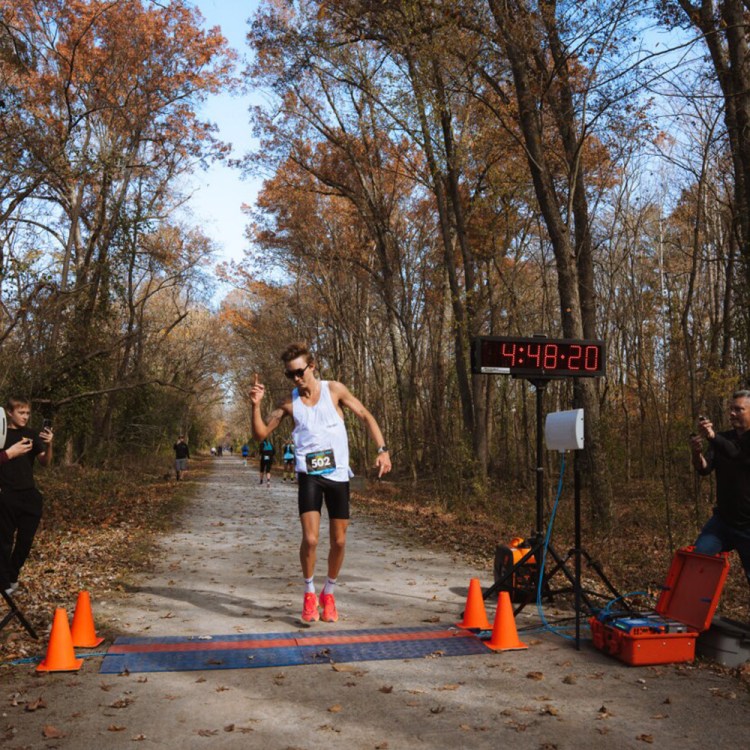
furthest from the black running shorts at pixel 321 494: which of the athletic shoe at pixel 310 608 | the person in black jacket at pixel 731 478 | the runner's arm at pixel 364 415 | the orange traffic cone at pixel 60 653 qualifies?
the person in black jacket at pixel 731 478

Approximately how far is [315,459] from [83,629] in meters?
2.27

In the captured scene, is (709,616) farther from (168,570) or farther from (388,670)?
(168,570)

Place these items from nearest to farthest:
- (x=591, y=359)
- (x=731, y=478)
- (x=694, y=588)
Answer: (x=731, y=478) < (x=694, y=588) < (x=591, y=359)

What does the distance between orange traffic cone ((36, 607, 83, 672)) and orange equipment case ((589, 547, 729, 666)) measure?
3.88 meters

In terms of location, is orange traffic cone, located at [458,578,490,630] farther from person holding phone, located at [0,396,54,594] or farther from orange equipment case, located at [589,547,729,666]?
person holding phone, located at [0,396,54,594]

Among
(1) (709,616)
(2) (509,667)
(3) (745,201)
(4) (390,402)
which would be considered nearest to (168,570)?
(2) (509,667)

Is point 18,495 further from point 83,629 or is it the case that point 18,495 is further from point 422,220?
point 422,220

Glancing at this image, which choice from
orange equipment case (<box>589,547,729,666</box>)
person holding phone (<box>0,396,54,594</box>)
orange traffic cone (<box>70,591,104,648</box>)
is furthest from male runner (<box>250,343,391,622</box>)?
orange equipment case (<box>589,547,729,666</box>)

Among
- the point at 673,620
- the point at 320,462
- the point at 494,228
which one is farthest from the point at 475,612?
the point at 494,228

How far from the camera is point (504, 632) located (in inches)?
233

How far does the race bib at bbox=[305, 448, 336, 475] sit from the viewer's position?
6.61 metres

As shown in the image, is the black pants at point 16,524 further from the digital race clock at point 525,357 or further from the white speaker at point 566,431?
the white speaker at point 566,431

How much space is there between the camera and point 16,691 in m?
4.84

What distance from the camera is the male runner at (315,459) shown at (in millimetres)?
6617
